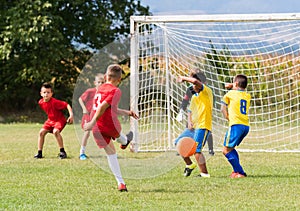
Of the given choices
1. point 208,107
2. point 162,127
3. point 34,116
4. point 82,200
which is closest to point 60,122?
point 162,127

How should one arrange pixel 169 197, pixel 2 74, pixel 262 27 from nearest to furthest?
1. pixel 169 197
2. pixel 262 27
3. pixel 2 74

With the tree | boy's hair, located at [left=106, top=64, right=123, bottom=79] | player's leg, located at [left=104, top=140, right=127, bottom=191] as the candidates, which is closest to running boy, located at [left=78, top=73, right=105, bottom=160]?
boy's hair, located at [left=106, top=64, right=123, bottom=79]

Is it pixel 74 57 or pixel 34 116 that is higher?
pixel 74 57

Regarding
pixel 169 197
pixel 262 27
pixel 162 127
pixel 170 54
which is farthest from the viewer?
pixel 262 27

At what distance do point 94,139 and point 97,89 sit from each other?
55 cm

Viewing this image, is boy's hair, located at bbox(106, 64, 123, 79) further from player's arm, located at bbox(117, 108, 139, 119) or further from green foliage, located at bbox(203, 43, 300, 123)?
green foliage, located at bbox(203, 43, 300, 123)

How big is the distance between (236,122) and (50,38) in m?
15.5

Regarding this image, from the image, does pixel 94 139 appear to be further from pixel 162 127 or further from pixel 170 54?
pixel 170 54

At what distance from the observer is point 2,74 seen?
25.4m

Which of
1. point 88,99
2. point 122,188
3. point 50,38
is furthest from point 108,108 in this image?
point 50,38

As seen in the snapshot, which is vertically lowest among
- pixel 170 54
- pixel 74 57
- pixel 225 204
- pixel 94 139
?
pixel 225 204

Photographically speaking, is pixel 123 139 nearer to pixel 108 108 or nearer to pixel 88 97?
pixel 108 108

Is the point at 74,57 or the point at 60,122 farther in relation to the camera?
the point at 74,57

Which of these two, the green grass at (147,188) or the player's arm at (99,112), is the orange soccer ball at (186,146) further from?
the player's arm at (99,112)
